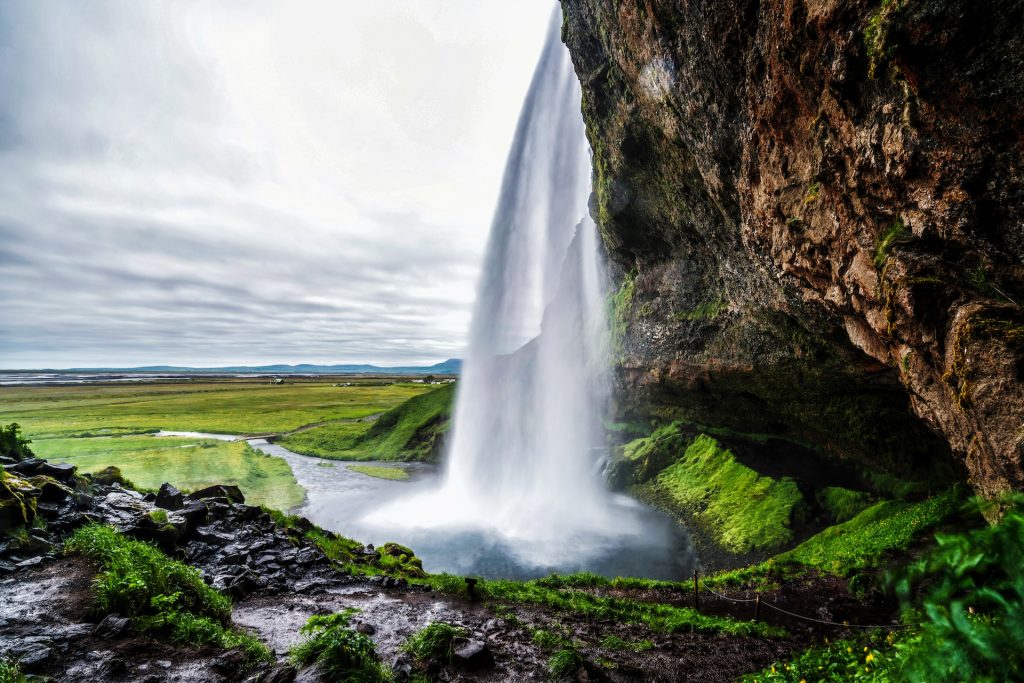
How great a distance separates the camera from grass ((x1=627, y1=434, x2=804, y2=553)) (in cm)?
1872

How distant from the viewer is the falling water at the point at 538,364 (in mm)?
27250

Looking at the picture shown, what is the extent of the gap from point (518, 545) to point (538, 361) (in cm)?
1934

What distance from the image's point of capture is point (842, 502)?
1825 cm

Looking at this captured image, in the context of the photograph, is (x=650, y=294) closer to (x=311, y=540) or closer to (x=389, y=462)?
(x=311, y=540)

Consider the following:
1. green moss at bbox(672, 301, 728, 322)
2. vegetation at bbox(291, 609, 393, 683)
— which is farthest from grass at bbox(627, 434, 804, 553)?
vegetation at bbox(291, 609, 393, 683)

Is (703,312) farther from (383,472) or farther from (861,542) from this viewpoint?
(383,472)

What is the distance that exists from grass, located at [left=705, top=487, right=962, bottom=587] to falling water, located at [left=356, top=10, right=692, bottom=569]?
9434 mm

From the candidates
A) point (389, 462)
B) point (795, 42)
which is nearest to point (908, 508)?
point (795, 42)

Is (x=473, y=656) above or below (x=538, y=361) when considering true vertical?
below

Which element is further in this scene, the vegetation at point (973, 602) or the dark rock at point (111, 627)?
the dark rock at point (111, 627)

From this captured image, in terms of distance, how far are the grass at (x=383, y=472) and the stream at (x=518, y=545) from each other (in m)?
5.45

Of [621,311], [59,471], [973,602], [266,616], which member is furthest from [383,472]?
[973,602]

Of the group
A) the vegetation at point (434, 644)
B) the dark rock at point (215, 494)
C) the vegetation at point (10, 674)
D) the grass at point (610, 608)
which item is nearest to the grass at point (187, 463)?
the dark rock at point (215, 494)

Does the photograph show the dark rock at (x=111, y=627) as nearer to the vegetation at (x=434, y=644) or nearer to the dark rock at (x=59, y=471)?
the vegetation at (x=434, y=644)
